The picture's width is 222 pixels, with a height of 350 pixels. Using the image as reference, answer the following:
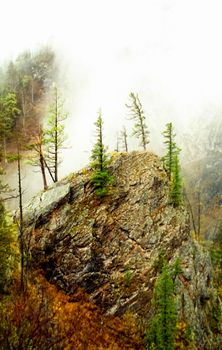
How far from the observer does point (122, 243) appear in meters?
42.2

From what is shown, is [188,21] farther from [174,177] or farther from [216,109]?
[174,177]

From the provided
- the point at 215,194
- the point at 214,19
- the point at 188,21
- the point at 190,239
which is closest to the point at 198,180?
the point at 215,194

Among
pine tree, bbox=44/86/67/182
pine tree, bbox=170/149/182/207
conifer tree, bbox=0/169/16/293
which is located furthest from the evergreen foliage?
pine tree, bbox=170/149/182/207

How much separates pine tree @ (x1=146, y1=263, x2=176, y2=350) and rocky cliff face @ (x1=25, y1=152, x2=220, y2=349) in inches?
92.6

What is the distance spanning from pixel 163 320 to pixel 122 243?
8999mm

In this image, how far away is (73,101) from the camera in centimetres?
10856

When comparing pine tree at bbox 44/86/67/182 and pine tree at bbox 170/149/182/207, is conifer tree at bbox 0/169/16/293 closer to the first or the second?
pine tree at bbox 44/86/67/182

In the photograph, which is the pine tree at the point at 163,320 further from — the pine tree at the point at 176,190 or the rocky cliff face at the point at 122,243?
the pine tree at the point at 176,190

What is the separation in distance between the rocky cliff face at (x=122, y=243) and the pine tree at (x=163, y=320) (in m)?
2.35

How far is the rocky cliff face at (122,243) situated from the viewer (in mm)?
40250

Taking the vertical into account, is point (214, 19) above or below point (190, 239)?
above

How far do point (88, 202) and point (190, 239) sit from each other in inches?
484

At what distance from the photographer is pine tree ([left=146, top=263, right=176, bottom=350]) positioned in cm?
3562

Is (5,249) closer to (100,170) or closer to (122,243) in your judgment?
(122,243)
